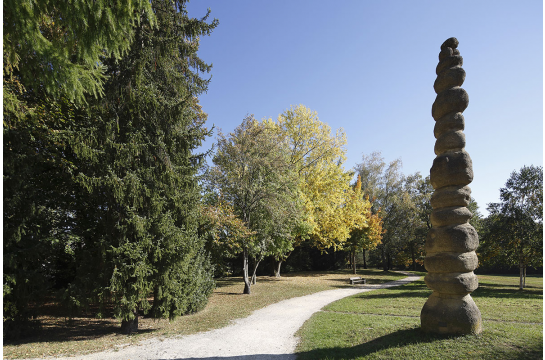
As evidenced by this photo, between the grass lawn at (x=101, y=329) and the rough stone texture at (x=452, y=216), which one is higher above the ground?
the rough stone texture at (x=452, y=216)

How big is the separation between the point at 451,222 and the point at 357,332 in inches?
141

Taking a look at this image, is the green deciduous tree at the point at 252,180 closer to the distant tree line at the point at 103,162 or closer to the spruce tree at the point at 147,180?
the distant tree line at the point at 103,162

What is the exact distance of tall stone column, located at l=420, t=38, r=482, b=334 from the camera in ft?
22.0

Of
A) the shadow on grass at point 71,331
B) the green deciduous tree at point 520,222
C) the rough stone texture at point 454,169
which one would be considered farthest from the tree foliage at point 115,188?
the green deciduous tree at point 520,222

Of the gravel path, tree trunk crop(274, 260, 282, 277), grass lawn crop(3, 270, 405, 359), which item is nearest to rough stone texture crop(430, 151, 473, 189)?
the gravel path

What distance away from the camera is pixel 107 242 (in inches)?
318

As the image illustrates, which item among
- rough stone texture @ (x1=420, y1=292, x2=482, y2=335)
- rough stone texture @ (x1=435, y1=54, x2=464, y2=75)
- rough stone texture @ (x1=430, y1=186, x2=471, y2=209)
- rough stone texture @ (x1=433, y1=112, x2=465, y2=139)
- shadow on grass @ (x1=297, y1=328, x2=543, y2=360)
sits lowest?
shadow on grass @ (x1=297, y1=328, x2=543, y2=360)

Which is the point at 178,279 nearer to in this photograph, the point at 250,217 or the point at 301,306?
the point at 301,306

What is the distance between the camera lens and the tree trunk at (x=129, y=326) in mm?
8805

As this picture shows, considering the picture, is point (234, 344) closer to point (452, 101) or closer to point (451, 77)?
point (452, 101)

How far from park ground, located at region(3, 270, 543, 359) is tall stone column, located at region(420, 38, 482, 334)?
0.53 m

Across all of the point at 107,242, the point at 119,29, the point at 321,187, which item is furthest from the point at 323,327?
the point at 321,187

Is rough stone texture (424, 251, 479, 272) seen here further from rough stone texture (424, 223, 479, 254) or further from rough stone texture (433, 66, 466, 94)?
rough stone texture (433, 66, 466, 94)

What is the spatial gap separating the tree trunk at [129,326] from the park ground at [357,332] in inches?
8.0
